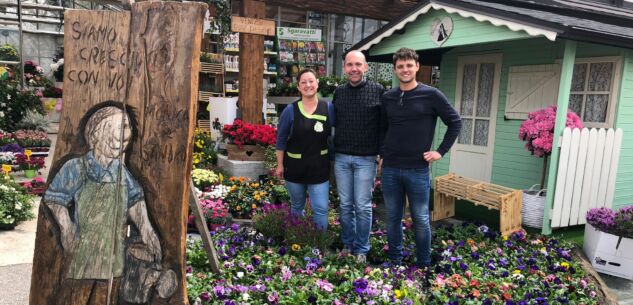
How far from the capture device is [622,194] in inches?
213

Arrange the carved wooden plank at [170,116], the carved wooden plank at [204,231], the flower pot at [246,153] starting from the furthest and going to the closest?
1. the flower pot at [246,153]
2. the carved wooden plank at [204,231]
3. the carved wooden plank at [170,116]

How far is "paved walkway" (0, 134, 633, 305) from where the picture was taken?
3159mm

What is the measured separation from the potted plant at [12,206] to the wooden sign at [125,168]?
9.31 feet

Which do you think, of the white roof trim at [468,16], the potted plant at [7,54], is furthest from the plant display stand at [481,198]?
the potted plant at [7,54]

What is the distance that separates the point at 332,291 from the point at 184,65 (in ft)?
5.85

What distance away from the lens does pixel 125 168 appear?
218cm

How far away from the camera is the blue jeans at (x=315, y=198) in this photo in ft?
12.1

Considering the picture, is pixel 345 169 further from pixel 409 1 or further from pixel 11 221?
pixel 409 1

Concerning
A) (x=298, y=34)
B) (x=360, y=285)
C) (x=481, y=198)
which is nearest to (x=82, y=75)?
(x=360, y=285)

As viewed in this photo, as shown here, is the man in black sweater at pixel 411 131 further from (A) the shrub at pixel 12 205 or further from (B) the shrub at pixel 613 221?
(A) the shrub at pixel 12 205

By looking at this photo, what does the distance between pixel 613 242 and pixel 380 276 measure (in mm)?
2308

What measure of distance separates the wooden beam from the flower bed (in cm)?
396

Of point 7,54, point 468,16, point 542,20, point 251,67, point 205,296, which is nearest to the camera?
point 205,296

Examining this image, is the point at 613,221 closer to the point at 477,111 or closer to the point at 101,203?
the point at 477,111
